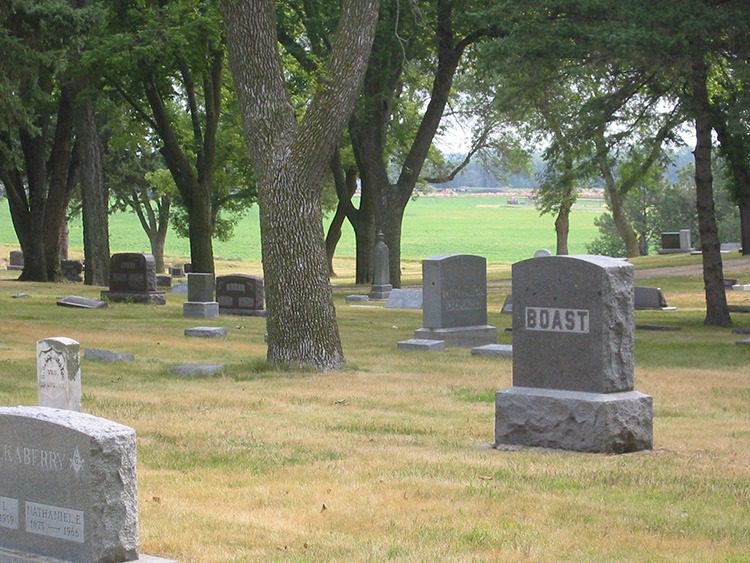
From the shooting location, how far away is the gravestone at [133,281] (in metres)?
31.1

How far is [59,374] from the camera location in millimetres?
12070

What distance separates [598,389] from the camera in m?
10.2

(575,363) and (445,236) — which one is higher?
(445,236)

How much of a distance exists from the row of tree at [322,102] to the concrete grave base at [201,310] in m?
4.77

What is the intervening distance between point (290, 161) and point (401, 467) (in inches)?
301

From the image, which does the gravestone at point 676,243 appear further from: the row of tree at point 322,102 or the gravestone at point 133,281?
the gravestone at point 133,281

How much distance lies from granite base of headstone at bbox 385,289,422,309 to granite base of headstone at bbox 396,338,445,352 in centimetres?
1104

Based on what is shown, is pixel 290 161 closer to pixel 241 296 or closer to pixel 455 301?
pixel 455 301

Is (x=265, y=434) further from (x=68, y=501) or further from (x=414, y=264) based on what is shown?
(x=414, y=264)

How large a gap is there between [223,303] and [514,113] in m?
8.71

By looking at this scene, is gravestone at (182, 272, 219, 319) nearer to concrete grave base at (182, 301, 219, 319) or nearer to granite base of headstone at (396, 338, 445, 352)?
concrete grave base at (182, 301, 219, 319)

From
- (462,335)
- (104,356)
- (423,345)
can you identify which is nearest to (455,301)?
(462,335)

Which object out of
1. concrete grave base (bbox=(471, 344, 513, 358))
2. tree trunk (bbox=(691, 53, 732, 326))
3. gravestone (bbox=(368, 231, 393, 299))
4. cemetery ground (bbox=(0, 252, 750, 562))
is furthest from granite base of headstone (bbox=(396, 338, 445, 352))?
gravestone (bbox=(368, 231, 393, 299))

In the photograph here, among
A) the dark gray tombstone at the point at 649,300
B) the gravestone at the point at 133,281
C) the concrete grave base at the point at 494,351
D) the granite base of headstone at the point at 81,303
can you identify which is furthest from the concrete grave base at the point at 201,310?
the dark gray tombstone at the point at 649,300
